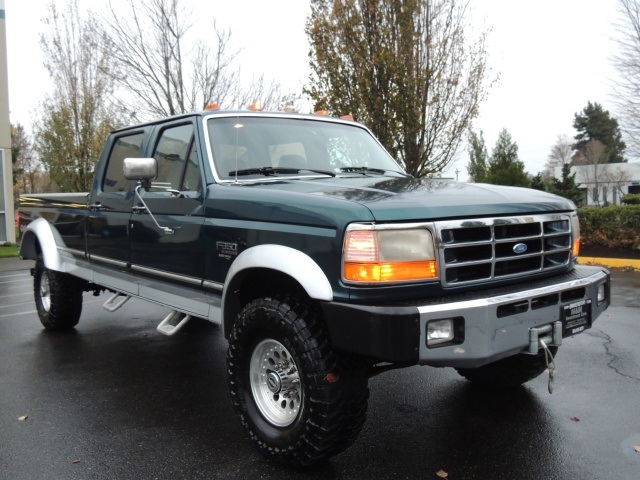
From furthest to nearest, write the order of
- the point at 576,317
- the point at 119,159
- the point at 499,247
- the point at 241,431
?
1. the point at 119,159
2. the point at 241,431
3. the point at 576,317
4. the point at 499,247

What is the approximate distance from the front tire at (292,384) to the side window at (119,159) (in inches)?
88.5

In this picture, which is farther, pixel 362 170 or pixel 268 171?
pixel 362 170

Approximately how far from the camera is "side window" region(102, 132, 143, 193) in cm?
494

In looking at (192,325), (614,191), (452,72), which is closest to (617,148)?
(614,191)

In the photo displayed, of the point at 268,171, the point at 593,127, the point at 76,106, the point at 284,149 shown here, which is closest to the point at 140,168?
the point at 268,171

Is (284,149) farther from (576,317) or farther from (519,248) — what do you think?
(576,317)

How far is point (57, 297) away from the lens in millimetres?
6062

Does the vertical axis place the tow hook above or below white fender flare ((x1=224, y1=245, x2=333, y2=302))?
below

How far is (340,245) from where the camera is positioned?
109 inches

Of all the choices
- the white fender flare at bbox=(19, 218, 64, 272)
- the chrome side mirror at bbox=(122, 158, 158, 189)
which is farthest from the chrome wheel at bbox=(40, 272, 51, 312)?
the chrome side mirror at bbox=(122, 158, 158, 189)

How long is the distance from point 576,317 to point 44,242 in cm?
515

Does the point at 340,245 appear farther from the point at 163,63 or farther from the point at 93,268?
the point at 163,63

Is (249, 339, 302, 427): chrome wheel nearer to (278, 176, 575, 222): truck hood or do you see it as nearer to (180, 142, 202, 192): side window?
(278, 176, 575, 222): truck hood

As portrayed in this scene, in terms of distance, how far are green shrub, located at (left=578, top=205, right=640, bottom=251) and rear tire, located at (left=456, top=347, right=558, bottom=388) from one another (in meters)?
8.86
